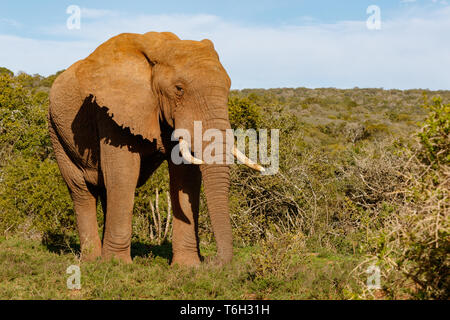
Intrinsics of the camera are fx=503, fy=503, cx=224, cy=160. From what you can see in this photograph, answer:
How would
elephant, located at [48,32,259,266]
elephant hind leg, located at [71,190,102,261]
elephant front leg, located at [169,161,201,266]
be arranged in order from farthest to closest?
1. elephant hind leg, located at [71,190,102,261]
2. elephant front leg, located at [169,161,201,266]
3. elephant, located at [48,32,259,266]

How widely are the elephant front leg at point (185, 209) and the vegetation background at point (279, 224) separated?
1.27 ft

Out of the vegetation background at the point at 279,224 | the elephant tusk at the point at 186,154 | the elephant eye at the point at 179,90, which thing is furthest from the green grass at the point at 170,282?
the elephant eye at the point at 179,90

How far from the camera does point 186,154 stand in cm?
672

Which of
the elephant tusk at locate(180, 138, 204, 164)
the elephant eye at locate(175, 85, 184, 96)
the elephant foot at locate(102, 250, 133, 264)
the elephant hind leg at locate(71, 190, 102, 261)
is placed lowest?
the elephant foot at locate(102, 250, 133, 264)

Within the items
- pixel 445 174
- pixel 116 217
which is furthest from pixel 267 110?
pixel 445 174

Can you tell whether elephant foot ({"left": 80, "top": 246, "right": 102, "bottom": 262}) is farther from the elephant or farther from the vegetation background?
the vegetation background

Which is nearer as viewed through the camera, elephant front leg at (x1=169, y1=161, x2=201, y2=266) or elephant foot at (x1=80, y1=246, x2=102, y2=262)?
elephant front leg at (x1=169, y1=161, x2=201, y2=266)

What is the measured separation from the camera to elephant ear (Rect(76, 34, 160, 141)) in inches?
285

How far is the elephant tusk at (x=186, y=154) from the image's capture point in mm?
6613

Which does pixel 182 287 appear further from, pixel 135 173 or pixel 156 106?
pixel 156 106

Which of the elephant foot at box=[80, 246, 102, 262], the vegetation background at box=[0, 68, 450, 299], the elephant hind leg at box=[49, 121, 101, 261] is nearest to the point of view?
the vegetation background at box=[0, 68, 450, 299]

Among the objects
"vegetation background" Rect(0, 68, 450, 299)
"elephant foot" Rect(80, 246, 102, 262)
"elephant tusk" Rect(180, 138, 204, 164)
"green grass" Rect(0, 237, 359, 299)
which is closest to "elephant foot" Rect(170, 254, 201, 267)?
"vegetation background" Rect(0, 68, 450, 299)

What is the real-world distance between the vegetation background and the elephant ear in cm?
208

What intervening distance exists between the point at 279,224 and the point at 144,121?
5122mm
